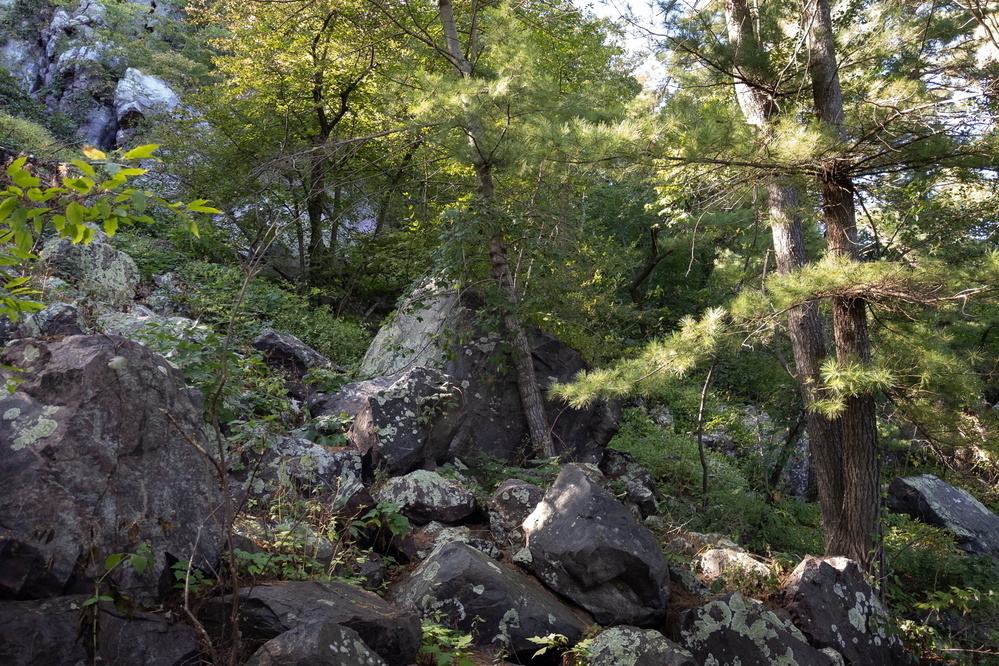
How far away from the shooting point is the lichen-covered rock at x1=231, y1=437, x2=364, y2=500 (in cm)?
488

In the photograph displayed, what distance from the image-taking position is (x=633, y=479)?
25.1 feet

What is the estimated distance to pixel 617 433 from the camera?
8.56m

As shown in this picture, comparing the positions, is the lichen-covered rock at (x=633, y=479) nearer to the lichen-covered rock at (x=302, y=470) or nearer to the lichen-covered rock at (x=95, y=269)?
the lichen-covered rock at (x=302, y=470)

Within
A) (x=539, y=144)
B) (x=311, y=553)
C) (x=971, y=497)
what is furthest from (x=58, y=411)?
(x=971, y=497)

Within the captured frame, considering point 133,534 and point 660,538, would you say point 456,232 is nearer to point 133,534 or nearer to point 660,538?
point 660,538

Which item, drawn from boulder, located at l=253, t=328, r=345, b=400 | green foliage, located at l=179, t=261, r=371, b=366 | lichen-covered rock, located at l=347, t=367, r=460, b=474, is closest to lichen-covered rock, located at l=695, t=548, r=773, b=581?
lichen-covered rock, located at l=347, t=367, r=460, b=474

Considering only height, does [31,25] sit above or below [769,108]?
above

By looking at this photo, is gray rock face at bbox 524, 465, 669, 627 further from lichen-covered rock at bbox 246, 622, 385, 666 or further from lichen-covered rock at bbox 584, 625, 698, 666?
lichen-covered rock at bbox 246, 622, 385, 666

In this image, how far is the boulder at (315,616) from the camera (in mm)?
3236

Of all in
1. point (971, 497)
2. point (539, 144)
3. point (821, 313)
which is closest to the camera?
point (539, 144)

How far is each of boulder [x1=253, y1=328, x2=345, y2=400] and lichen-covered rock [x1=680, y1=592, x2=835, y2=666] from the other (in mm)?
4646

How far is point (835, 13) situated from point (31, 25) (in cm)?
2532

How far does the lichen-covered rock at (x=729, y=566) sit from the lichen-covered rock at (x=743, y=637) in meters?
0.73

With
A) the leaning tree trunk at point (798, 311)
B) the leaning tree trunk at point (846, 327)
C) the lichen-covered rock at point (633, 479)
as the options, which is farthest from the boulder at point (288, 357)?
the leaning tree trunk at point (846, 327)
